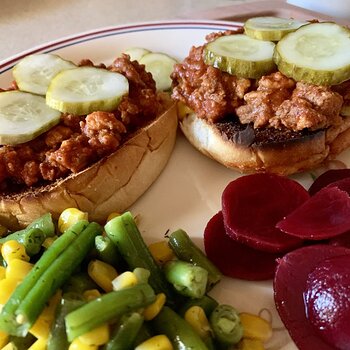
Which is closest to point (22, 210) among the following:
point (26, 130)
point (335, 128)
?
point (26, 130)

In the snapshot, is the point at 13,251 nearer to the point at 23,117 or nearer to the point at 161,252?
the point at 161,252

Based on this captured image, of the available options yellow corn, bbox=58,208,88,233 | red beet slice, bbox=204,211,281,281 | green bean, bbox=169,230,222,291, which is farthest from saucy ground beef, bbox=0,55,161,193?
red beet slice, bbox=204,211,281,281

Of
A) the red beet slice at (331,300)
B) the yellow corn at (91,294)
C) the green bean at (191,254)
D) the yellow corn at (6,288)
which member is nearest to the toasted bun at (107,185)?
the green bean at (191,254)

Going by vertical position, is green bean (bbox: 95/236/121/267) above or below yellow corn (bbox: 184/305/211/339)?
above

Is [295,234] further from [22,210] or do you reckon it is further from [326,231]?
[22,210]

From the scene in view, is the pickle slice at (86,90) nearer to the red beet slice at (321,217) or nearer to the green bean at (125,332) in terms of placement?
the red beet slice at (321,217)

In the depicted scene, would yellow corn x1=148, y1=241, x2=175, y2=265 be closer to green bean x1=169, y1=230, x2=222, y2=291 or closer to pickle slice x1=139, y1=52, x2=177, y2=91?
green bean x1=169, y1=230, x2=222, y2=291
